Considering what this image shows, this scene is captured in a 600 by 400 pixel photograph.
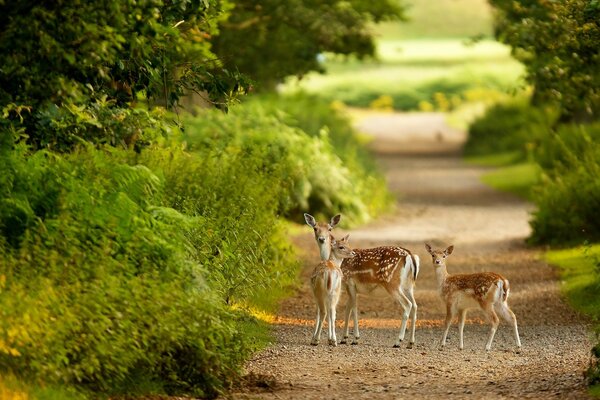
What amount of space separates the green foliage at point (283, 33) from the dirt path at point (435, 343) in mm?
3923

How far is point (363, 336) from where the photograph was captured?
1518 cm

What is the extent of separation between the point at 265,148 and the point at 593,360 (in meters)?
7.59

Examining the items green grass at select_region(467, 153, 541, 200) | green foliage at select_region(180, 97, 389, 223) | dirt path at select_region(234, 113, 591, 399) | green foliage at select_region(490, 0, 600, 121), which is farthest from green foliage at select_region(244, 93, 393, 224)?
green foliage at select_region(490, 0, 600, 121)

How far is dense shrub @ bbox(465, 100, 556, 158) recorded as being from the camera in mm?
47250

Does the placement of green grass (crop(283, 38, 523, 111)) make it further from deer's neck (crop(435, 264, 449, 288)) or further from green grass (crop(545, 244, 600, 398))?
deer's neck (crop(435, 264, 449, 288))

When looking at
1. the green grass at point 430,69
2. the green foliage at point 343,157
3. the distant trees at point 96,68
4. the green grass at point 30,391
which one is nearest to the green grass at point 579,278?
the distant trees at point 96,68

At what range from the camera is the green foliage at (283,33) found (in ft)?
93.6

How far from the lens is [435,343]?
14719mm

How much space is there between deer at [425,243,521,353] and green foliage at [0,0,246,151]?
118 inches

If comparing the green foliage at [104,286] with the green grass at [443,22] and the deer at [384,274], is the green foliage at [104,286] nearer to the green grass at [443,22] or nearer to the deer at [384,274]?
the deer at [384,274]

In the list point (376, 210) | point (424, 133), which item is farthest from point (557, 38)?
point (424, 133)

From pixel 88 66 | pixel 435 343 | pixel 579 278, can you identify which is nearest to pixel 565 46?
pixel 435 343

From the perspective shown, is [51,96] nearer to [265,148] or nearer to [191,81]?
[191,81]

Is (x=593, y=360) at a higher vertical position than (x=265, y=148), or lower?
higher
